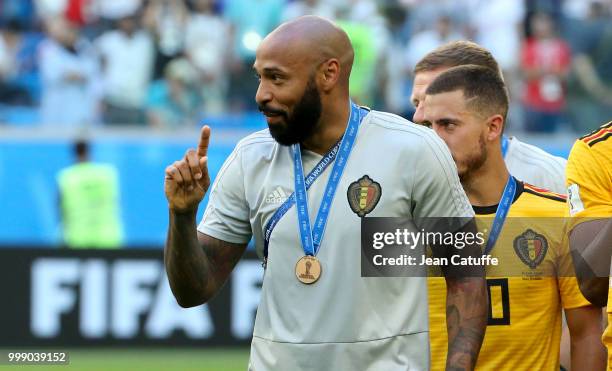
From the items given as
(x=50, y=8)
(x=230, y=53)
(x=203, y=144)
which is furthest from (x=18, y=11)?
(x=203, y=144)

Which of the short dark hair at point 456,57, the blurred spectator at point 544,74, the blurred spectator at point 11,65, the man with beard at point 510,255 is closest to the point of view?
the man with beard at point 510,255

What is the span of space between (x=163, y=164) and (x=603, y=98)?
17.0 feet

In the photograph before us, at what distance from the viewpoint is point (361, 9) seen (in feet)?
47.3

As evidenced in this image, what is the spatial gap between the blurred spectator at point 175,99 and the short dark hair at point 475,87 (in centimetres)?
841

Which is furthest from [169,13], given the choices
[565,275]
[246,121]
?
[565,275]

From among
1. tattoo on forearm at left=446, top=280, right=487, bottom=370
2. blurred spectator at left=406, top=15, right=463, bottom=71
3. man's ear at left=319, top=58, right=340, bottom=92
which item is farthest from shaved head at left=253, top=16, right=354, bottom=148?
blurred spectator at left=406, top=15, right=463, bottom=71

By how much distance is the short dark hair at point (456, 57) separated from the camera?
5859 mm

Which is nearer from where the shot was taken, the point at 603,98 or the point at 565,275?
the point at 565,275

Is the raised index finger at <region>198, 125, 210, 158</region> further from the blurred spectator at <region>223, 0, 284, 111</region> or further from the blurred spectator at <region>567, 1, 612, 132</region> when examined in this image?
the blurred spectator at <region>567, 1, 612, 132</region>

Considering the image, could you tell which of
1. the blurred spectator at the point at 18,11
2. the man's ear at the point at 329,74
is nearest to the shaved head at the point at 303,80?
the man's ear at the point at 329,74

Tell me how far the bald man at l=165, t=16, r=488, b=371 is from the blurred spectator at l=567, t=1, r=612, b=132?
10270 mm

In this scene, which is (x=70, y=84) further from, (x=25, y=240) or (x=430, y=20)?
(x=430, y=20)

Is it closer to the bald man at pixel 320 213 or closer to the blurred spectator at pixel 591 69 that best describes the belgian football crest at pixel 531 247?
the bald man at pixel 320 213

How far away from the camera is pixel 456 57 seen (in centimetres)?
593
